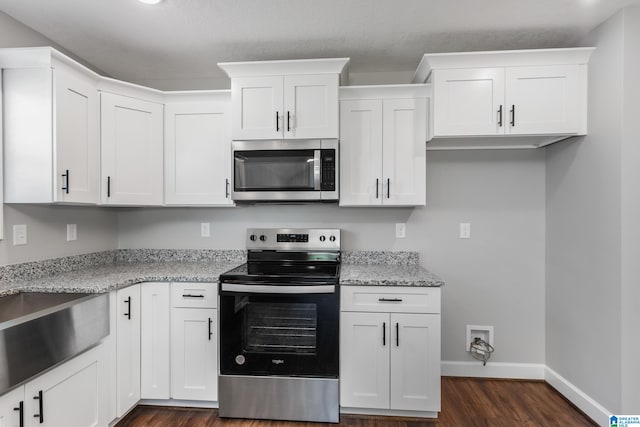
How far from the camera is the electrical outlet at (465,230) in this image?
8.78 ft

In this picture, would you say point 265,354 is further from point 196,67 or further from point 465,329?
point 196,67

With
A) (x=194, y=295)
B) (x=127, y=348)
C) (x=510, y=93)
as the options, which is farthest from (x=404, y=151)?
(x=127, y=348)

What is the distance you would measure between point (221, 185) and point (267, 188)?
40 cm

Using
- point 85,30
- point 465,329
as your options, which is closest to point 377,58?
point 85,30

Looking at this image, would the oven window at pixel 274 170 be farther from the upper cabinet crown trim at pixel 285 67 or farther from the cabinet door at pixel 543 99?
the cabinet door at pixel 543 99

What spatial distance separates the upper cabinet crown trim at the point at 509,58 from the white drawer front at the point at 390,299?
1.43 m

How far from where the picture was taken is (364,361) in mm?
2113

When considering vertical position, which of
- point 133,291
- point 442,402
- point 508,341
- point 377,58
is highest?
point 377,58

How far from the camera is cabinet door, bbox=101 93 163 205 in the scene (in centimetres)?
227

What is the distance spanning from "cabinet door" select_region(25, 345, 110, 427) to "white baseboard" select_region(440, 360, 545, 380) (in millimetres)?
2317

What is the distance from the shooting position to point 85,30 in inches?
85.4

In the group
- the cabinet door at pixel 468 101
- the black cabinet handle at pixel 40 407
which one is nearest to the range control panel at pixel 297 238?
the cabinet door at pixel 468 101

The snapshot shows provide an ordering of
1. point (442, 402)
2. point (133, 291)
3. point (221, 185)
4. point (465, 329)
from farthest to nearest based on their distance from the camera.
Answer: point (465, 329), point (221, 185), point (442, 402), point (133, 291)

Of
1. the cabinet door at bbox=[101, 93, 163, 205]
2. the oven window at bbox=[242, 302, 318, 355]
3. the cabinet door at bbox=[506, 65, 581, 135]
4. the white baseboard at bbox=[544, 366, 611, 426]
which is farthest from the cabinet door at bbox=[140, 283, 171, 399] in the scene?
the white baseboard at bbox=[544, 366, 611, 426]
